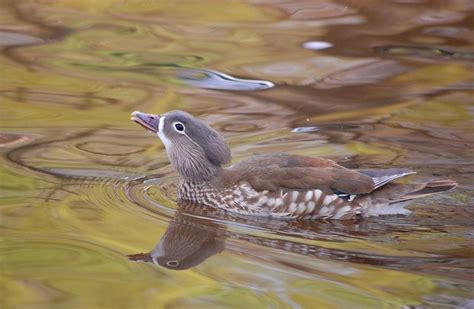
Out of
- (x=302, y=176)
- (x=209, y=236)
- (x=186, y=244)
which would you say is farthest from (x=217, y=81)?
(x=186, y=244)

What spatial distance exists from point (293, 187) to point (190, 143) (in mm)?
877

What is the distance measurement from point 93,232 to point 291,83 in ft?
12.7

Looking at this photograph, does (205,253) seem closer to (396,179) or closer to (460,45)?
(396,179)

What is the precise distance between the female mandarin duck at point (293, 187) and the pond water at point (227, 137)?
140mm

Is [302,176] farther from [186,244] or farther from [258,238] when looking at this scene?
[186,244]

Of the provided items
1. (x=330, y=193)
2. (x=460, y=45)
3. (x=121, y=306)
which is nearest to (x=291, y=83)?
(x=460, y=45)

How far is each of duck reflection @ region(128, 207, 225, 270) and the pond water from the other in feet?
0.06

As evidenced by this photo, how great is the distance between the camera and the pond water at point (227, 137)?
6527 mm

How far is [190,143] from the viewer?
27.0 feet

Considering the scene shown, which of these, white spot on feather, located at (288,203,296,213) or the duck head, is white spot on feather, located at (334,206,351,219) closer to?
white spot on feather, located at (288,203,296,213)

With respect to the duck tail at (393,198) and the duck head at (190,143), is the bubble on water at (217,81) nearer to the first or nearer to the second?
the duck head at (190,143)

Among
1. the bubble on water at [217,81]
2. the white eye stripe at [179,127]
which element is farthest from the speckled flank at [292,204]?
the bubble on water at [217,81]

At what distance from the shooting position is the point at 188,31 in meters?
12.0

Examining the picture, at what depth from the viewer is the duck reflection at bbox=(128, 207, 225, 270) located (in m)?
6.89
